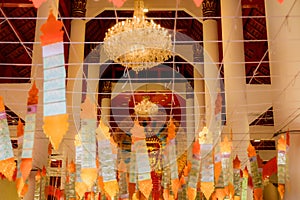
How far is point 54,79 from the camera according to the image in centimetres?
309

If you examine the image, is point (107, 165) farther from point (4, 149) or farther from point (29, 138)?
point (29, 138)

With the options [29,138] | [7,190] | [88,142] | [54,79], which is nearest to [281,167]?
[88,142]

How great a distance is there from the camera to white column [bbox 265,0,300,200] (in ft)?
15.1

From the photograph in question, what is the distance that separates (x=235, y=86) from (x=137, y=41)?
2075 millimetres

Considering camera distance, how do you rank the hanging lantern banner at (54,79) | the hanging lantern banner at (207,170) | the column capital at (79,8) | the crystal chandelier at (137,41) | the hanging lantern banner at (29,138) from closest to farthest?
the hanging lantern banner at (54,79)
the hanging lantern banner at (29,138)
the hanging lantern banner at (207,170)
the crystal chandelier at (137,41)
the column capital at (79,8)

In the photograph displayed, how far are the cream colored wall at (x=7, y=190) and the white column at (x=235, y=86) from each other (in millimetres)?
3698

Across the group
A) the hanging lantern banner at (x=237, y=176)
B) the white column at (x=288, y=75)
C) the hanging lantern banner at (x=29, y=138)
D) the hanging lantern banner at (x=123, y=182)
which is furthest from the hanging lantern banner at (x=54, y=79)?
the hanging lantern banner at (x=123, y=182)

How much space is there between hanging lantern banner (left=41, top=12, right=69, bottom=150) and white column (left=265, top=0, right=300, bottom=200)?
2.59 metres

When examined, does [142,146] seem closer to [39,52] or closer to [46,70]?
[39,52]

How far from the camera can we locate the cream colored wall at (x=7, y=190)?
6.42 metres

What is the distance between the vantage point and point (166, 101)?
52.9 ft

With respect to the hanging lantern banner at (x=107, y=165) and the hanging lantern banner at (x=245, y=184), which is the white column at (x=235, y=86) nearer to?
the hanging lantern banner at (x=245, y=184)

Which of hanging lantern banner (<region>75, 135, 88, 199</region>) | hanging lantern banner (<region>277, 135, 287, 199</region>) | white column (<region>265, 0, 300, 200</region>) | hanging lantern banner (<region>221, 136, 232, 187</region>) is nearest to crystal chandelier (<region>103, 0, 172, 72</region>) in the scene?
hanging lantern banner (<region>75, 135, 88, 199</region>)

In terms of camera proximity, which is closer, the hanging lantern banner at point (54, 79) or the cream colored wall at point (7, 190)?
the hanging lantern banner at point (54, 79)
